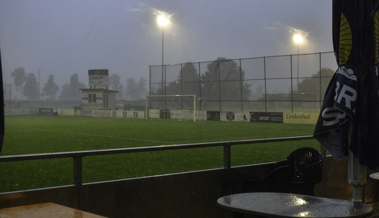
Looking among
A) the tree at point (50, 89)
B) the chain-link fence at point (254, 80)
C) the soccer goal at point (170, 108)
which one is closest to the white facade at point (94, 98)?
the chain-link fence at point (254, 80)

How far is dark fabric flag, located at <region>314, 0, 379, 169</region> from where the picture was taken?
312cm

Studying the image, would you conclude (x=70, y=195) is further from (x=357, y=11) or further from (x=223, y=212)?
(x=357, y=11)

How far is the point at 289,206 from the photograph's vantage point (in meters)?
2.83

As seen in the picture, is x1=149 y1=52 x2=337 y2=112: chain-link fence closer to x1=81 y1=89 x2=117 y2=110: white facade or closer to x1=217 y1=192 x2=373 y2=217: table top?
x1=81 y1=89 x2=117 y2=110: white facade

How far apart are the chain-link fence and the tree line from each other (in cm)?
7482

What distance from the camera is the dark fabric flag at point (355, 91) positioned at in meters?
3.12

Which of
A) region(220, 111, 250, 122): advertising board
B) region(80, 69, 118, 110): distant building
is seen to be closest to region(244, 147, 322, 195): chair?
region(220, 111, 250, 122): advertising board

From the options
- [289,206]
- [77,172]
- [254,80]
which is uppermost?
[254,80]

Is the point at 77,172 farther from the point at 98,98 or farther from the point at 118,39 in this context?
the point at 118,39

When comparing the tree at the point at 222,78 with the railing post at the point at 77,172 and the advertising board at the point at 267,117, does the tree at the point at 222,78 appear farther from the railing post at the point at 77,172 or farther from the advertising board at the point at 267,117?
the railing post at the point at 77,172

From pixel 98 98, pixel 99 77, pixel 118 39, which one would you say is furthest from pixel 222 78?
pixel 118 39

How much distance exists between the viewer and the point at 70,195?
9.90 ft

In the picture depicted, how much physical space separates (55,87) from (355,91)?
124 metres

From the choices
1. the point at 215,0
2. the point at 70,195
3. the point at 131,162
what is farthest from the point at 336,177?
the point at 215,0
